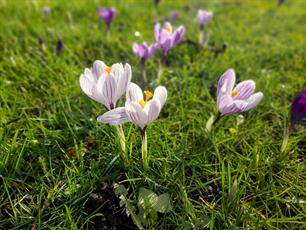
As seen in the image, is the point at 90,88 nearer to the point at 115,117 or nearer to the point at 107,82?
the point at 107,82

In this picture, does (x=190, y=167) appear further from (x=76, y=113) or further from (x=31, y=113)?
(x=31, y=113)

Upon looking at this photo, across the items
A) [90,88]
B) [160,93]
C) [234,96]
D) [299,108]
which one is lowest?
[299,108]

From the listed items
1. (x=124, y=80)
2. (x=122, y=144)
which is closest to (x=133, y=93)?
(x=124, y=80)

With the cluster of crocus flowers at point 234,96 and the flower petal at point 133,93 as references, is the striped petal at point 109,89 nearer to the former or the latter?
the flower petal at point 133,93

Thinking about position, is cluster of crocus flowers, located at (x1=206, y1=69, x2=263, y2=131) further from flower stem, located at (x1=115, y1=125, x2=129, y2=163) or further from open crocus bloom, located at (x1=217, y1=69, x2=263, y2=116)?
flower stem, located at (x1=115, y1=125, x2=129, y2=163)

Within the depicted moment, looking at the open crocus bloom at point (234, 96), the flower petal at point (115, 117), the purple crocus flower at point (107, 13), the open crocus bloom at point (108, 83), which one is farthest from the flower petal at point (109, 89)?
the purple crocus flower at point (107, 13)
